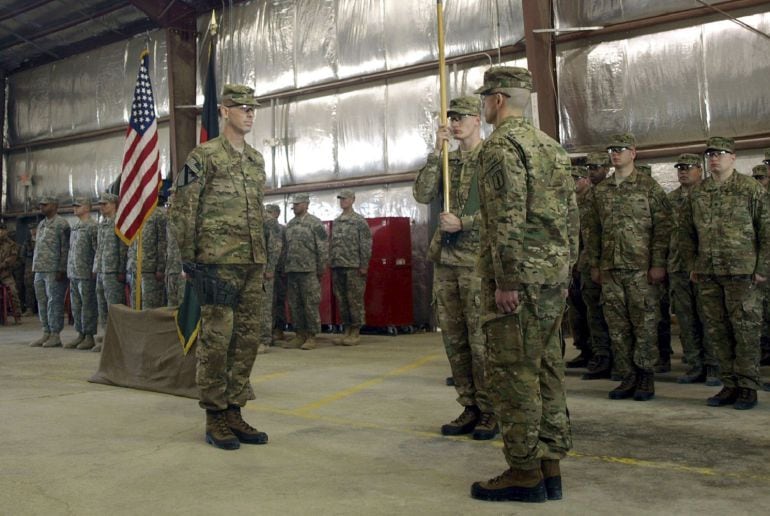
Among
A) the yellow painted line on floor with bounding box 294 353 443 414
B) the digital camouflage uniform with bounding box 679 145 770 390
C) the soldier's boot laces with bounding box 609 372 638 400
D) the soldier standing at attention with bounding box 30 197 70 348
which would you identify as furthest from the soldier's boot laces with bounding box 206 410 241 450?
the soldier standing at attention with bounding box 30 197 70 348

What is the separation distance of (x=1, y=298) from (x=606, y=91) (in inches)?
415

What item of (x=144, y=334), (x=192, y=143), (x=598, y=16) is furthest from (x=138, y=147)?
(x=192, y=143)

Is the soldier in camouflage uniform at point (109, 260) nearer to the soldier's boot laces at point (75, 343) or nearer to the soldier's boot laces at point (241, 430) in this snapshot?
the soldier's boot laces at point (75, 343)

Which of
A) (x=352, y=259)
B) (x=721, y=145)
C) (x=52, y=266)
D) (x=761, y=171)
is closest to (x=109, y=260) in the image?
(x=52, y=266)

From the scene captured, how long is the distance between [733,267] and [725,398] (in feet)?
2.76

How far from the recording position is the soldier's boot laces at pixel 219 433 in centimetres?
380

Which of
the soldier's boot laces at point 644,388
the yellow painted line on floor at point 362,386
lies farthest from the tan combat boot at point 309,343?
the soldier's boot laces at point 644,388

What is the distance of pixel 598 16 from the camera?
31.4ft

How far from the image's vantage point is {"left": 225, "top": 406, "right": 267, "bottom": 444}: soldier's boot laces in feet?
12.9

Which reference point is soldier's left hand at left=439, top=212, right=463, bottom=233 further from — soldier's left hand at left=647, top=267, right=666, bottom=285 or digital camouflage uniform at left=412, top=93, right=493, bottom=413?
soldier's left hand at left=647, top=267, right=666, bottom=285

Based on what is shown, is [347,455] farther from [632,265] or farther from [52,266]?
[52,266]

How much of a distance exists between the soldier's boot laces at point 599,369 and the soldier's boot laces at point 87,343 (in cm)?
557

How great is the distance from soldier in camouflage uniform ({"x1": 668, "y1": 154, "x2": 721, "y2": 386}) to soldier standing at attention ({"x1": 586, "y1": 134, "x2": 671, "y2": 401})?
33.4 inches

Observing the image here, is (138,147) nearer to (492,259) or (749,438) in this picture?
(492,259)
